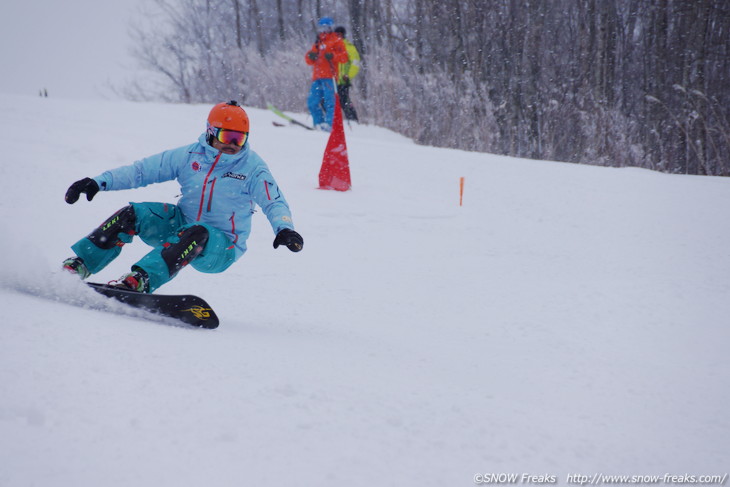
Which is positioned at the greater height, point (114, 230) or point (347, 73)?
point (347, 73)

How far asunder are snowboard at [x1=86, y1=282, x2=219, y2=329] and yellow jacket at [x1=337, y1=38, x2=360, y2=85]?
28.3 feet

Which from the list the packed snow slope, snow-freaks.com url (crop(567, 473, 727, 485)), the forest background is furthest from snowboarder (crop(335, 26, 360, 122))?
snow-freaks.com url (crop(567, 473, 727, 485))

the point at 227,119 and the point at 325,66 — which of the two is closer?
the point at 227,119

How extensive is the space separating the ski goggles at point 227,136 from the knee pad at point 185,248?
0.54 meters

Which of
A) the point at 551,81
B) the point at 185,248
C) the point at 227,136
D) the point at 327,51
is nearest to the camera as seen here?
the point at 185,248

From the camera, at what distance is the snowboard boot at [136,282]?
304 centimetres

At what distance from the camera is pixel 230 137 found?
137 inches

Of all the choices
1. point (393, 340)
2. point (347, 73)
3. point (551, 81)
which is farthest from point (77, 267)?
point (551, 81)

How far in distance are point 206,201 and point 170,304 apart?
90cm

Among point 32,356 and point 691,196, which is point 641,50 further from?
point 32,356

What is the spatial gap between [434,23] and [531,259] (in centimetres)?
1057

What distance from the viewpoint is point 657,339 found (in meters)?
3.67

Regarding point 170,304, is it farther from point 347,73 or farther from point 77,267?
point 347,73

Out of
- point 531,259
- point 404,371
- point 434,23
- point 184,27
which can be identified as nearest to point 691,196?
point 531,259
